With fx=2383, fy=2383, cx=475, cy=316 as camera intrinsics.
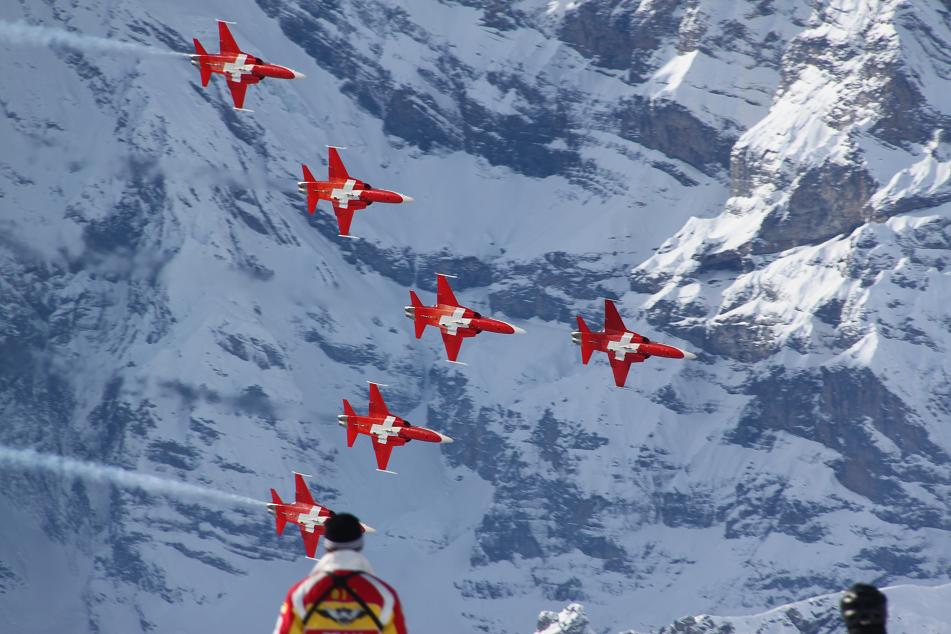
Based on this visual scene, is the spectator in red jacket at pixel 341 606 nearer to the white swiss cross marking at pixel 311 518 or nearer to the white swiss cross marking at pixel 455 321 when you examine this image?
the white swiss cross marking at pixel 311 518

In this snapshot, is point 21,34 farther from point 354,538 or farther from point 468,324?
point 354,538

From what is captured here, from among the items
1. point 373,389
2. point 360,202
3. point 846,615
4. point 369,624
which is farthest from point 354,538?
point 373,389

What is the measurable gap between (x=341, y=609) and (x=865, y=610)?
6.21 metres

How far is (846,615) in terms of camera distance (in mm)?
27891

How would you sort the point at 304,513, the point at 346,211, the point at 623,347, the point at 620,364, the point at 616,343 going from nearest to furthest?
1. the point at 304,513
2. the point at 623,347
3. the point at 616,343
4. the point at 620,364
5. the point at 346,211

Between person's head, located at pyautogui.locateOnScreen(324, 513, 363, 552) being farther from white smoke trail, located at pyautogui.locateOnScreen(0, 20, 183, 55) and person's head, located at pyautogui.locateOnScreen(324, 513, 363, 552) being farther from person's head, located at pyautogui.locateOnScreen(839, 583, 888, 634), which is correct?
white smoke trail, located at pyautogui.locateOnScreen(0, 20, 183, 55)

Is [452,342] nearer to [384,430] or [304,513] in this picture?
[384,430]

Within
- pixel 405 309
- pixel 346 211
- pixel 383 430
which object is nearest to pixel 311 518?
pixel 405 309

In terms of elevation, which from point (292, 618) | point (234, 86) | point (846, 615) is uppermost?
point (846, 615)

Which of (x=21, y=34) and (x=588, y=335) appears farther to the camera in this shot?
(x=21, y=34)

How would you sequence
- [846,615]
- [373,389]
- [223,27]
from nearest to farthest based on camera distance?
[846,615]
[223,27]
[373,389]

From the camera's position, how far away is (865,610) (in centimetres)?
2773

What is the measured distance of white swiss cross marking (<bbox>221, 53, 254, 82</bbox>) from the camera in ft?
446

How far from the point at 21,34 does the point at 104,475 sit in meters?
30.8
